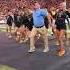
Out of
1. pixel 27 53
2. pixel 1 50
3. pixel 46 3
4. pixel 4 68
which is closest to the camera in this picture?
pixel 4 68

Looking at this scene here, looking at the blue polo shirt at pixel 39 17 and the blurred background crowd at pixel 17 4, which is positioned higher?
the blurred background crowd at pixel 17 4

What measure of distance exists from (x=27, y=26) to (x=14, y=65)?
27.6 feet

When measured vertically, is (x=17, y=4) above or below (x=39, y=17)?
above

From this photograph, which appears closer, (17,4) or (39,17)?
(39,17)

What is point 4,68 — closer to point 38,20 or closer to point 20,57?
point 20,57

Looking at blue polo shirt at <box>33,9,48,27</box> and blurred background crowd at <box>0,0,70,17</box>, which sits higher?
blurred background crowd at <box>0,0,70,17</box>

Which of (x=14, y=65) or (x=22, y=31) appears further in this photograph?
(x=22, y=31)

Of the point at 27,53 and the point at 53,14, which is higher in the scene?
the point at 53,14

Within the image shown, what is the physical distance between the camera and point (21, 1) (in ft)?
116

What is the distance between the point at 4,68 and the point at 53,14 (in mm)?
7499

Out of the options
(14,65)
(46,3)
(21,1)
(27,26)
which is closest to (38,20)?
(14,65)

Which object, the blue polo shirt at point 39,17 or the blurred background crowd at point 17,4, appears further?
the blurred background crowd at point 17,4

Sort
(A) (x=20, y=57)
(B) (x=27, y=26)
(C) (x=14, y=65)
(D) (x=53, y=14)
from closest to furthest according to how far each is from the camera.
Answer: (C) (x=14, y=65) → (A) (x=20, y=57) → (D) (x=53, y=14) → (B) (x=27, y=26)

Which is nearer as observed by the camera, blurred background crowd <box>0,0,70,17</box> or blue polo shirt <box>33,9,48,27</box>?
blue polo shirt <box>33,9,48,27</box>
